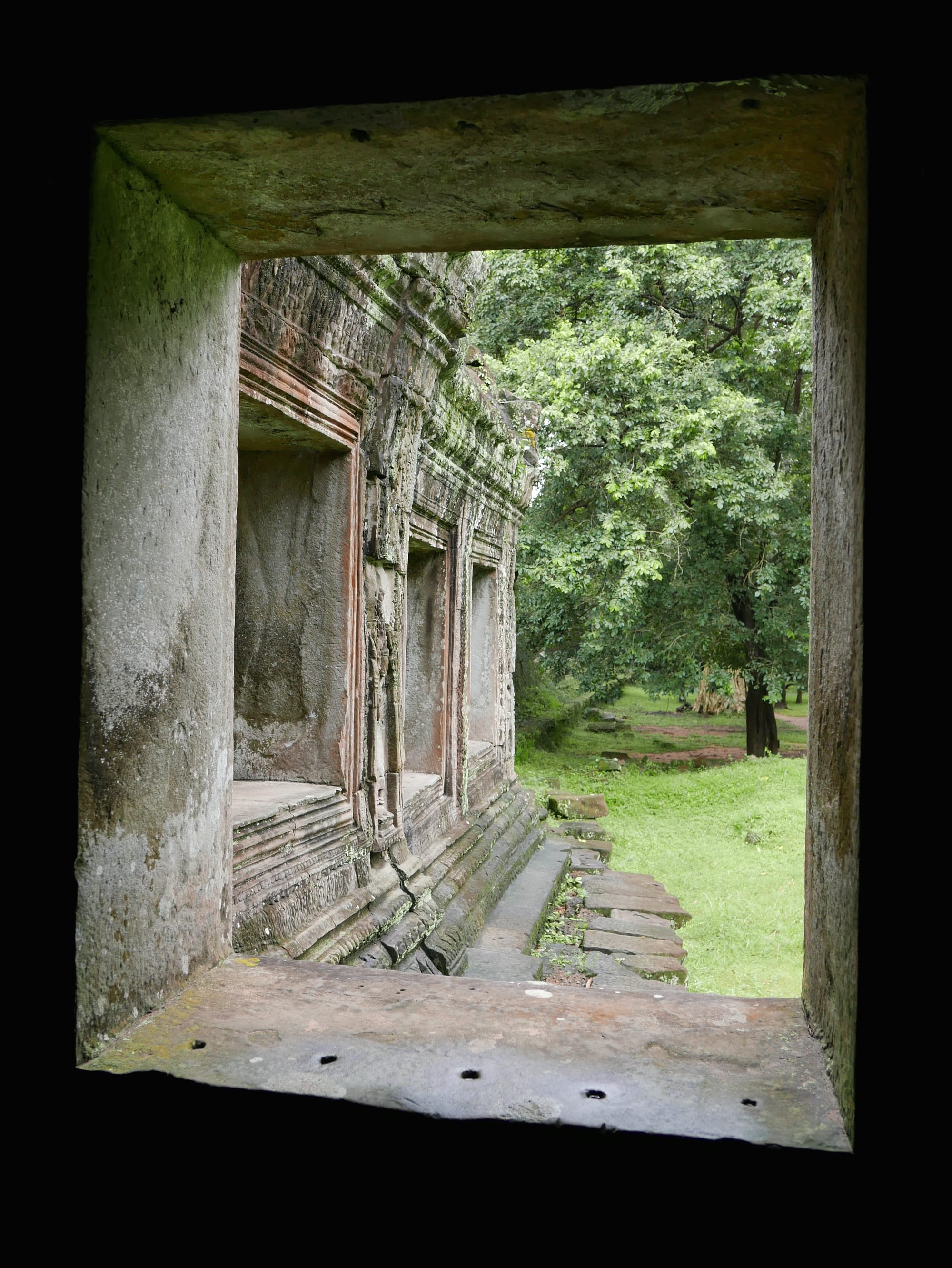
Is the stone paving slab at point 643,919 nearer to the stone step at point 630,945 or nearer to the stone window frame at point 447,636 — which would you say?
the stone step at point 630,945

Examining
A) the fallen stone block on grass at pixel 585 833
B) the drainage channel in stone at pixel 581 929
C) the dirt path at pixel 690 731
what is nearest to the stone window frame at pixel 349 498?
the drainage channel in stone at pixel 581 929

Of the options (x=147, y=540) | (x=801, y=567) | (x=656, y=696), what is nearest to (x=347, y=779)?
(x=147, y=540)

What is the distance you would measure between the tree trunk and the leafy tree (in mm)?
38

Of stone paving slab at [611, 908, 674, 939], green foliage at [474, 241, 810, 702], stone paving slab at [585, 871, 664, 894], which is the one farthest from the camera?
green foliage at [474, 241, 810, 702]

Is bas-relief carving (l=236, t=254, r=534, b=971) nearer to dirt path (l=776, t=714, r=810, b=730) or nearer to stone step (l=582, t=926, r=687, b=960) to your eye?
stone step (l=582, t=926, r=687, b=960)

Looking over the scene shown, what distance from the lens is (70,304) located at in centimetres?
147

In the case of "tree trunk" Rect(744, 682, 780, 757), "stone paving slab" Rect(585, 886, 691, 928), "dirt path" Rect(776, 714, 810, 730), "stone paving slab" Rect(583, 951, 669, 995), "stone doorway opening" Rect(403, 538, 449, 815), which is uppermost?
"stone doorway opening" Rect(403, 538, 449, 815)

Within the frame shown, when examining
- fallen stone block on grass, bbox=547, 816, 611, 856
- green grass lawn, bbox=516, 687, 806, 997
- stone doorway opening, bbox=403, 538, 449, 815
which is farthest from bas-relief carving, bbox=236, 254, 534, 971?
fallen stone block on grass, bbox=547, 816, 611, 856

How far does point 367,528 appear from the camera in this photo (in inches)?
164

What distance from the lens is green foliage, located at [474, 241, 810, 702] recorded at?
10734mm

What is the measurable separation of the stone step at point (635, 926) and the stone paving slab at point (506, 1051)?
446 cm

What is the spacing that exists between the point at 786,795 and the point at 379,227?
9923mm

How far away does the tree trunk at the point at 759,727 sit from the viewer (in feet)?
48.7

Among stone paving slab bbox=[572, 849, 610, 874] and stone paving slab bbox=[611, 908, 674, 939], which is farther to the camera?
stone paving slab bbox=[572, 849, 610, 874]
